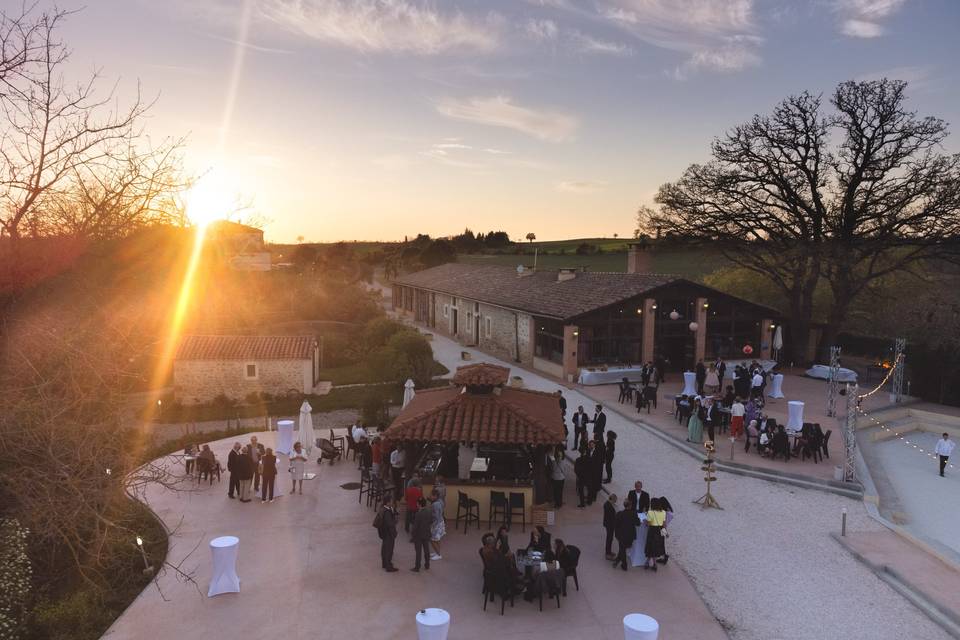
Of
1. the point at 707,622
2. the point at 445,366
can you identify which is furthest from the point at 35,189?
the point at 445,366

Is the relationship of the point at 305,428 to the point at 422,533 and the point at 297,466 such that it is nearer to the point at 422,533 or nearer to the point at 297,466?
the point at 297,466

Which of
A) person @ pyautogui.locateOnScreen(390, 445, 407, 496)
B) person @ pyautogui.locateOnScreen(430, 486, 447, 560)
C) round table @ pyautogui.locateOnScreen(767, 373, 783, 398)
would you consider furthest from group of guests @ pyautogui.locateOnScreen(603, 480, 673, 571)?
round table @ pyautogui.locateOnScreen(767, 373, 783, 398)

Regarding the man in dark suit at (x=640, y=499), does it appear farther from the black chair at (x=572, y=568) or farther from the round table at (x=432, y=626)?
the round table at (x=432, y=626)

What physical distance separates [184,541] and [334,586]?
3637 mm

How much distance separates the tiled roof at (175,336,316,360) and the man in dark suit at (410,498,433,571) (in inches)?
602

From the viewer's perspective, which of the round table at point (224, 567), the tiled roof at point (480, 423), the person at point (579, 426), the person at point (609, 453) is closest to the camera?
the round table at point (224, 567)

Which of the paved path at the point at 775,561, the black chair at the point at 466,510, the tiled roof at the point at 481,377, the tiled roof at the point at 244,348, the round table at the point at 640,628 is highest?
the tiled roof at the point at 481,377

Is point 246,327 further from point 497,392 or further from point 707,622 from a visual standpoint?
point 707,622

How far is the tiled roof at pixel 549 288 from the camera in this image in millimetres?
27891

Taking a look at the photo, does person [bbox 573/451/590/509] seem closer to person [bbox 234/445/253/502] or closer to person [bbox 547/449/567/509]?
person [bbox 547/449/567/509]

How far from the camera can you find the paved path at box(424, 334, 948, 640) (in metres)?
9.19

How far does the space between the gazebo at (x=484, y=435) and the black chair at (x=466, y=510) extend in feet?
0.49

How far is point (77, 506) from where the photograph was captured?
634cm

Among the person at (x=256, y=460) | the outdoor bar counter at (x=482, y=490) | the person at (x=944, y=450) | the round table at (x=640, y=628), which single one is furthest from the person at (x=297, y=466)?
the person at (x=944, y=450)
